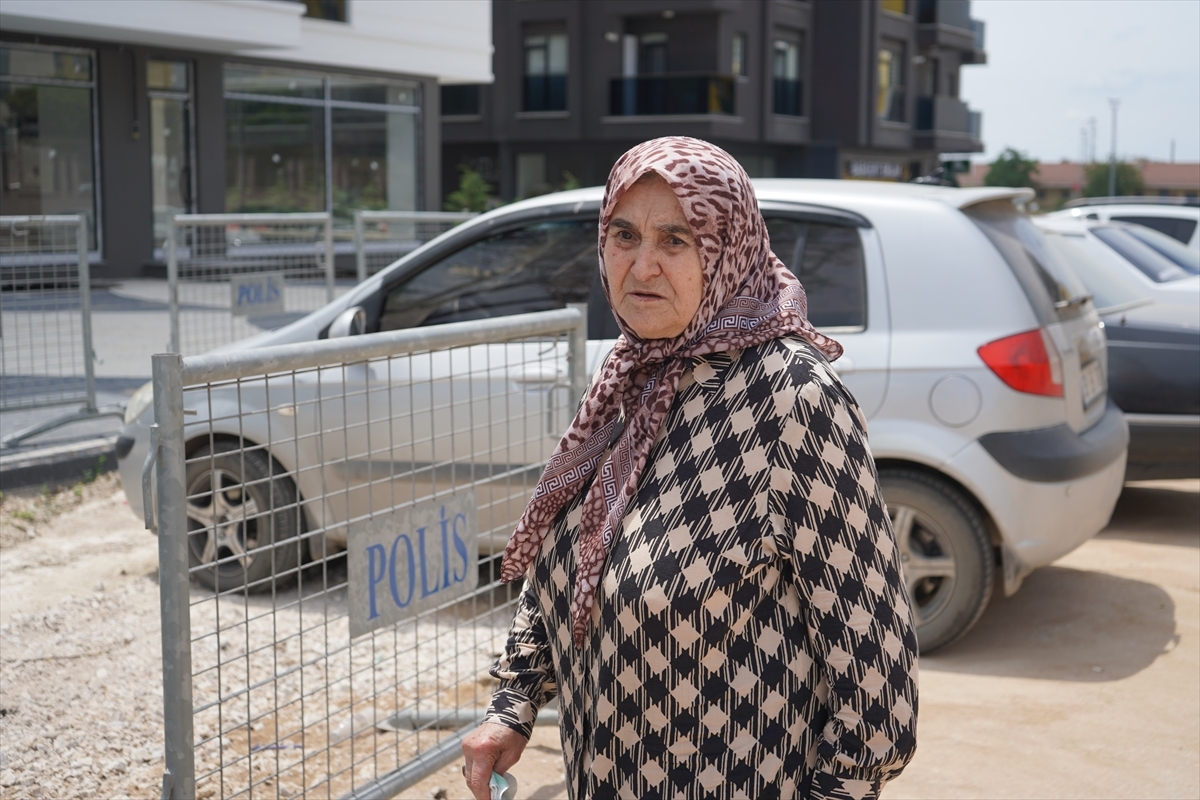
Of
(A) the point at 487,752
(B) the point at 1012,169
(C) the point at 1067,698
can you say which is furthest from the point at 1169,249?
(B) the point at 1012,169

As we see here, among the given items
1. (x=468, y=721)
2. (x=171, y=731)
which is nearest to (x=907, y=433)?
(x=468, y=721)

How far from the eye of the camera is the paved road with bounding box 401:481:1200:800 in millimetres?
4086

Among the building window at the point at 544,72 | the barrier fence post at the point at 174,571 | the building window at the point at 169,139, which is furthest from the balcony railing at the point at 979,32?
the barrier fence post at the point at 174,571

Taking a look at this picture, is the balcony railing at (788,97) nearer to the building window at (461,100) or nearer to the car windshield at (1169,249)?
the building window at (461,100)

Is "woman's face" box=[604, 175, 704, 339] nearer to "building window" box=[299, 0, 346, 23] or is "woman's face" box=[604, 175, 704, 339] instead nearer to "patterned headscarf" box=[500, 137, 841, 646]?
"patterned headscarf" box=[500, 137, 841, 646]

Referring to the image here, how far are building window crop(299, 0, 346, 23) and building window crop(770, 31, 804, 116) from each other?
17768mm

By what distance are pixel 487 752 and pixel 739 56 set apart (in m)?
36.8

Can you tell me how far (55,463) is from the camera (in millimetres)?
7801

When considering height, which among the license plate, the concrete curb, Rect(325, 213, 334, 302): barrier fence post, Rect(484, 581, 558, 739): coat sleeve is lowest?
the concrete curb

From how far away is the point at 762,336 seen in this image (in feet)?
6.25

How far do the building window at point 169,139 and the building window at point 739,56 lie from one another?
19.2 metres

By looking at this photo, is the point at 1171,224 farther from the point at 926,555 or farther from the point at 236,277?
the point at 236,277

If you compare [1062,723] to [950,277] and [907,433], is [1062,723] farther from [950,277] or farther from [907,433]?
[950,277]

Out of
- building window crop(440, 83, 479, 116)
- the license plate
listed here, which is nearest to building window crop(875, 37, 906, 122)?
building window crop(440, 83, 479, 116)
